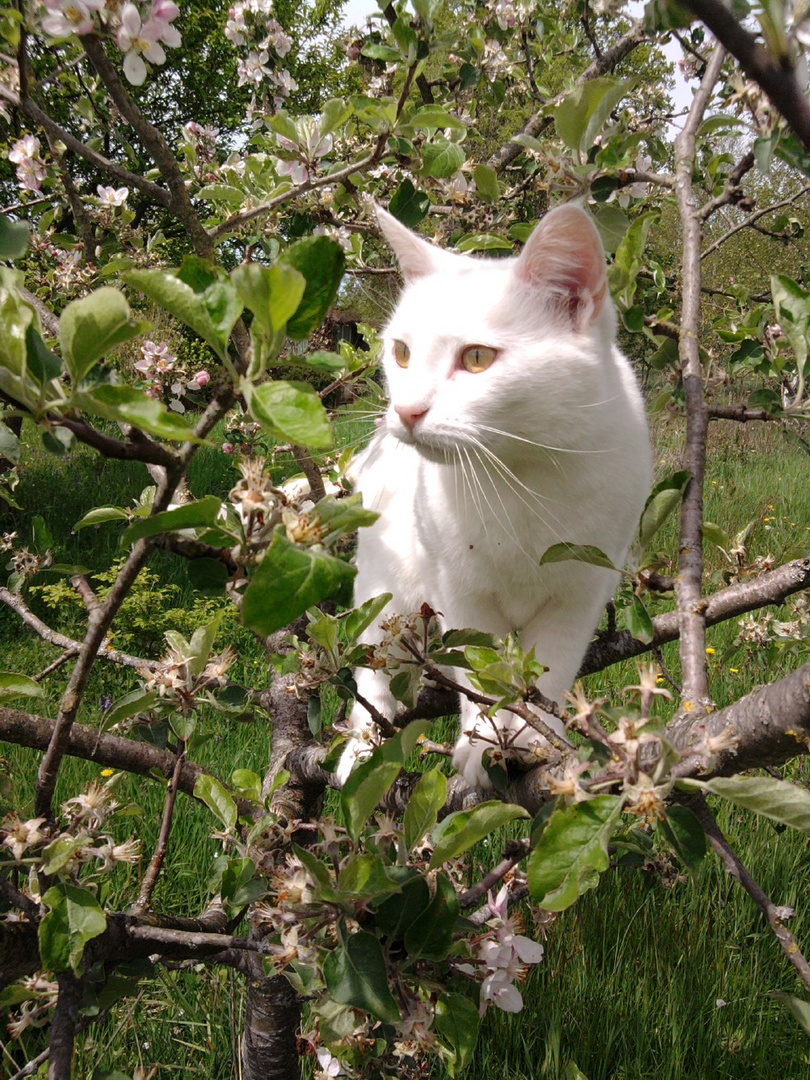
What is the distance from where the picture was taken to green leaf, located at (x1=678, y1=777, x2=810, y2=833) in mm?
498

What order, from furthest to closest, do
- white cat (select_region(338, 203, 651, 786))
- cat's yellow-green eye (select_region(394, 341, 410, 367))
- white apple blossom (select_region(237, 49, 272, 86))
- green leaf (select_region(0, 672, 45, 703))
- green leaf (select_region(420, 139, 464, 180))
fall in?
1. white apple blossom (select_region(237, 49, 272, 86))
2. cat's yellow-green eye (select_region(394, 341, 410, 367))
3. white cat (select_region(338, 203, 651, 786))
4. green leaf (select_region(420, 139, 464, 180))
5. green leaf (select_region(0, 672, 45, 703))

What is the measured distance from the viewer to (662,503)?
0.81 metres

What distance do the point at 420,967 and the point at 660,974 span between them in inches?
55.0

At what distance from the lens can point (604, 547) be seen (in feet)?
4.15

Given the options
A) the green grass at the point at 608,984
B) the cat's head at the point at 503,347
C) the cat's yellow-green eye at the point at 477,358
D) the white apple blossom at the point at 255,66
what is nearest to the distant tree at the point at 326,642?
the cat's head at the point at 503,347

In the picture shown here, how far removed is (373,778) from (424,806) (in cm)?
11

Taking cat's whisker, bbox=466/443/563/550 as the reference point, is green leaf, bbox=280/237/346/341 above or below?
below

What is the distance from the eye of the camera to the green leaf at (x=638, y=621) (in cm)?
86

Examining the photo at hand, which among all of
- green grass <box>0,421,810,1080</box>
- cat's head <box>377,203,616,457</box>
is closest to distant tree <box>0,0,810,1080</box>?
cat's head <box>377,203,616,457</box>

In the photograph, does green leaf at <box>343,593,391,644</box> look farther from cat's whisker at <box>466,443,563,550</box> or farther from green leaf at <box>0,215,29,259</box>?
cat's whisker at <box>466,443,563,550</box>

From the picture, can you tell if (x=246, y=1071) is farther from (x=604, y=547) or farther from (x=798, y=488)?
(x=798, y=488)

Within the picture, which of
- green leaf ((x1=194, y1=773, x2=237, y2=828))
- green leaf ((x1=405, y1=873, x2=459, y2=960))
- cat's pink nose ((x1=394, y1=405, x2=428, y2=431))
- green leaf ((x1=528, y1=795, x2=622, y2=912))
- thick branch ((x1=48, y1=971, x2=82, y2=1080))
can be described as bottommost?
thick branch ((x1=48, y1=971, x2=82, y2=1080))

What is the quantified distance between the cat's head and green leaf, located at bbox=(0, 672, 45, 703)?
643mm

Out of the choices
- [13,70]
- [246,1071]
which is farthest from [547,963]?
[13,70]
